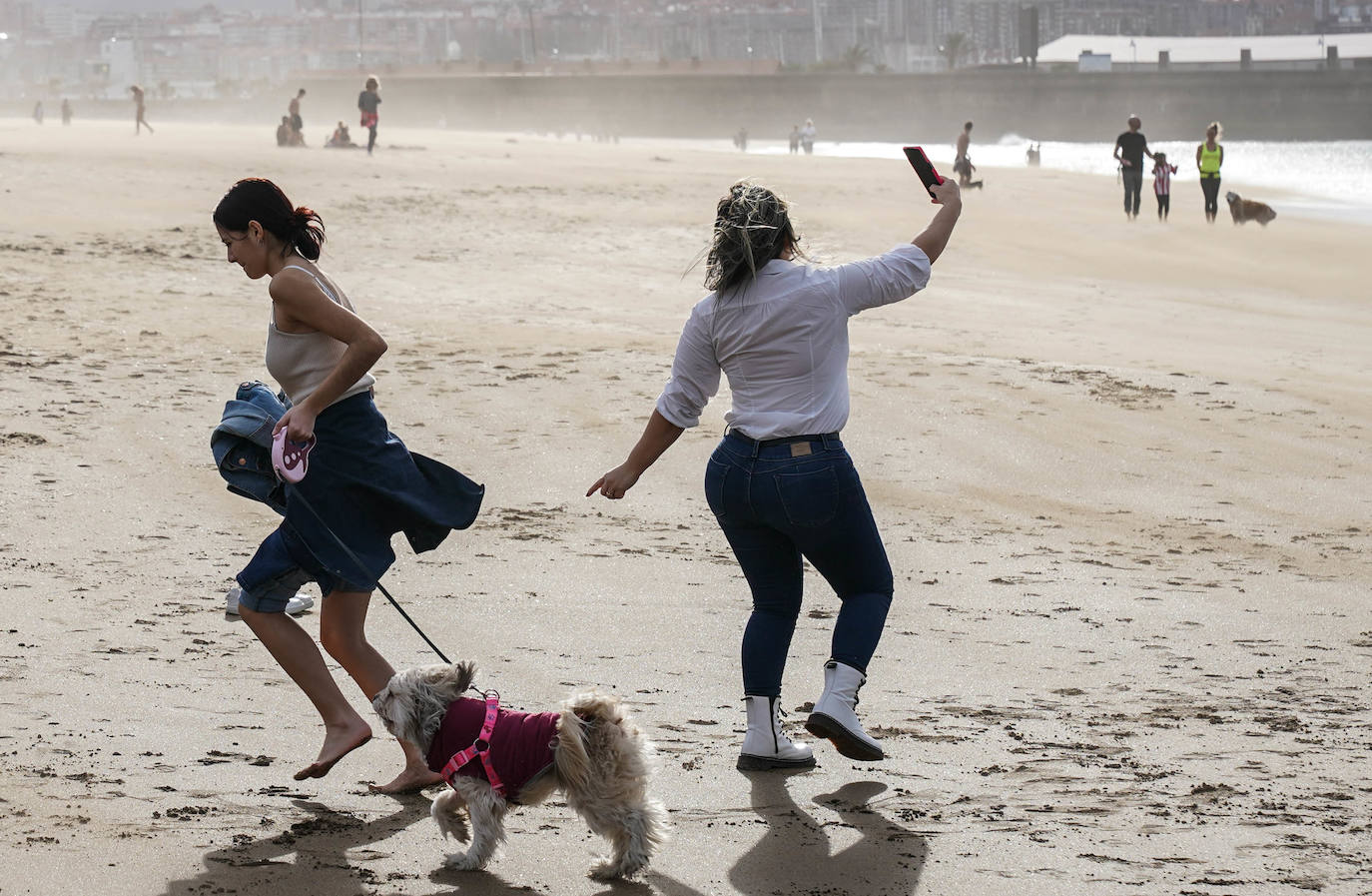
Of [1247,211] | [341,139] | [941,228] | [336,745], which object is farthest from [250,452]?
[341,139]

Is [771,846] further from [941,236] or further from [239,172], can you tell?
[239,172]

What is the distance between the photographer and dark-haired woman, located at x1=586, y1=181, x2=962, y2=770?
360 cm

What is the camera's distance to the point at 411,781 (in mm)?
3615

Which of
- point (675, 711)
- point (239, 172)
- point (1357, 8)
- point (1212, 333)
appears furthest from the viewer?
point (1357, 8)

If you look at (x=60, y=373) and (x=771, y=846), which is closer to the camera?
(x=771, y=846)

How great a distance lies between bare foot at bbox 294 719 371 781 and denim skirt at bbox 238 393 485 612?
1.10 feet

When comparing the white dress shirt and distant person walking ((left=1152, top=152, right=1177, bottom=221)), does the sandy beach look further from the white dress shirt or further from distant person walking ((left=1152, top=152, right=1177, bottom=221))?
distant person walking ((left=1152, top=152, right=1177, bottom=221))

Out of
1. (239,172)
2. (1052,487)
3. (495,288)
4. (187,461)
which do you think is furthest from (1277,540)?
(239,172)

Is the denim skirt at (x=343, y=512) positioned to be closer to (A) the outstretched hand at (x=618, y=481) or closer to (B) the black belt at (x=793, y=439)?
(A) the outstretched hand at (x=618, y=481)

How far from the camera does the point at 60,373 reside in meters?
8.68

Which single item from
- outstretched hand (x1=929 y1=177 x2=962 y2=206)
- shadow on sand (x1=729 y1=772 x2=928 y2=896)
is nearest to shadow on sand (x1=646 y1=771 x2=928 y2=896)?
shadow on sand (x1=729 y1=772 x2=928 y2=896)

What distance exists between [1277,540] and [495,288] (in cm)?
799

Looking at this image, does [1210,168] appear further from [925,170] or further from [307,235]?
[307,235]

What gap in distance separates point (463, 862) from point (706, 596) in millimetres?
2448
